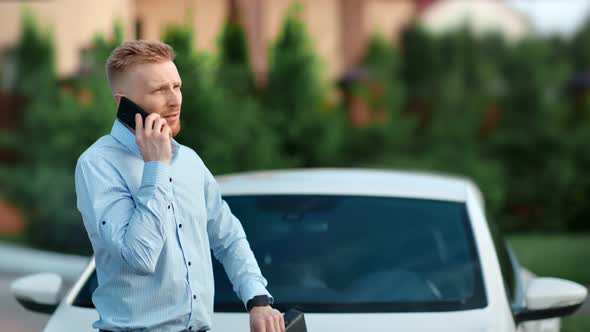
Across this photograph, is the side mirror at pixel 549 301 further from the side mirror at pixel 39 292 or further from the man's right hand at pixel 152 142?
the man's right hand at pixel 152 142

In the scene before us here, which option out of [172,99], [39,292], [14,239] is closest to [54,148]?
[14,239]

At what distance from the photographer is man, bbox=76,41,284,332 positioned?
2.59 meters

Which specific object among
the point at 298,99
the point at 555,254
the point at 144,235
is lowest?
the point at 555,254

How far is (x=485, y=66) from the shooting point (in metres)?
15.8

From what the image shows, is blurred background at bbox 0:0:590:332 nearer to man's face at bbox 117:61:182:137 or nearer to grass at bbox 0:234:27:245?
grass at bbox 0:234:27:245

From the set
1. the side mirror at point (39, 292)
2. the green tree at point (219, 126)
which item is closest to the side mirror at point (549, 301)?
the side mirror at point (39, 292)

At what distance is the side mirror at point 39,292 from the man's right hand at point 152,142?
1.76 metres

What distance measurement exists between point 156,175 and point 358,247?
2010 mm

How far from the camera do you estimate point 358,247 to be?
4496 mm

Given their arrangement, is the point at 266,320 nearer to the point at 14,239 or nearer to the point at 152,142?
the point at 152,142

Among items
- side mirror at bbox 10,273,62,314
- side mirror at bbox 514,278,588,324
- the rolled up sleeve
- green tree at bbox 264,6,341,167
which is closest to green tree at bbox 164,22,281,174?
green tree at bbox 264,6,341,167

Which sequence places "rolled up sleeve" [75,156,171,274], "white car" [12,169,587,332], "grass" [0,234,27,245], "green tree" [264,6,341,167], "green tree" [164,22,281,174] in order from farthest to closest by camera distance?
"grass" [0,234,27,245] → "green tree" [264,6,341,167] → "green tree" [164,22,281,174] → "white car" [12,169,587,332] → "rolled up sleeve" [75,156,171,274]

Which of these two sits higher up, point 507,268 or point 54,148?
point 507,268

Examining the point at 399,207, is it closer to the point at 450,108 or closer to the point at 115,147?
the point at 115,147
